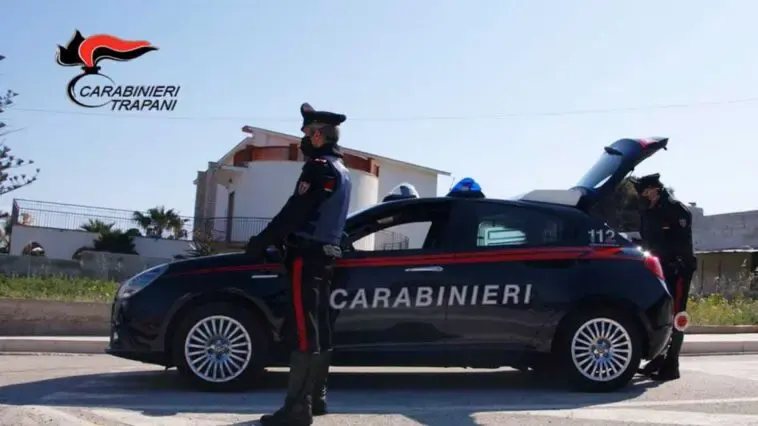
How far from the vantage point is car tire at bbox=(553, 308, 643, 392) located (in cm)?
652

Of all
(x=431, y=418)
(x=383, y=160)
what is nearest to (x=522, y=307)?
(x=431, y=418)

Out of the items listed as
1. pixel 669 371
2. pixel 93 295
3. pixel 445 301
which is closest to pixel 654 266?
pixel 669 371

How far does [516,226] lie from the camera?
6.79m

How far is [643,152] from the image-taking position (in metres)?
7.16

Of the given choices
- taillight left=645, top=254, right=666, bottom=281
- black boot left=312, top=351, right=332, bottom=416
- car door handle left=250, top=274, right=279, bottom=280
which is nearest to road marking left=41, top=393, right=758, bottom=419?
black boot left=312, top=351, right=332, bottom=416

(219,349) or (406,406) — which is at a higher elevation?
(219,349)

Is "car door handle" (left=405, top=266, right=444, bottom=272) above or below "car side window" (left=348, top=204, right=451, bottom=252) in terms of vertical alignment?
below

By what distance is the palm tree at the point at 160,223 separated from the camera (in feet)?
106

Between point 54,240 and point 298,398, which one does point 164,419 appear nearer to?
point 298,398

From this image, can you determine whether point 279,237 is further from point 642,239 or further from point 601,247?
point 642,239

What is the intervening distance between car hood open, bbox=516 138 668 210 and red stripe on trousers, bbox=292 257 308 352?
8.77 ft

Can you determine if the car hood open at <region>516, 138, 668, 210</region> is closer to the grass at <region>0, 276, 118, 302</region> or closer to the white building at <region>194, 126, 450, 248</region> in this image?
the grass at <region>0, 276, 118, 302</region>

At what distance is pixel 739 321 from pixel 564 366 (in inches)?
373

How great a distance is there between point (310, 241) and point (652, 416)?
8.25 ft
